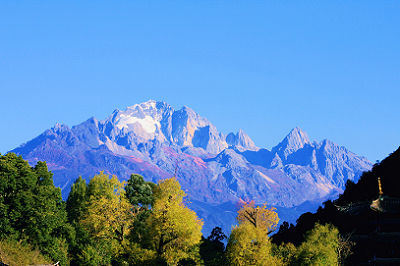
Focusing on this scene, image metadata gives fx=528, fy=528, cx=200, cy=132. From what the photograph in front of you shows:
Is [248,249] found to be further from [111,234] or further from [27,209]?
[27,209]

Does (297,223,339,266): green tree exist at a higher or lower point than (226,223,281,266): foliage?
higher

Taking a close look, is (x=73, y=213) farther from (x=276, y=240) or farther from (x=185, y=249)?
(x=276, y=240)

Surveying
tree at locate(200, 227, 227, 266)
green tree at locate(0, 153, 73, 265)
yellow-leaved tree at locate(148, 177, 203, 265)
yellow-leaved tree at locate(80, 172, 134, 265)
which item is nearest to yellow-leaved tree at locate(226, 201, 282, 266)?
tree at locate(200, 227, 227, 266)

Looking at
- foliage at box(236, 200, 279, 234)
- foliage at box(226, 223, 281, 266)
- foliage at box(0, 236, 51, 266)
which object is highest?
foliage at box(236, 200, 279, 234)

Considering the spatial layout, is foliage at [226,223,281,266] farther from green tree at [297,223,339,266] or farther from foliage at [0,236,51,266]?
foliage at [0,236,51,266]

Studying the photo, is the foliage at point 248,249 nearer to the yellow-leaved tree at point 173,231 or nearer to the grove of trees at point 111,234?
the grove of trees at point 111,234

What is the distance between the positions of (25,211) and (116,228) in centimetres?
1253

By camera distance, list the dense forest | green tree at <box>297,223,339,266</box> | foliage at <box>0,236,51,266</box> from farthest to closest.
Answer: green tree at <box>297,223,339,266</box>
the dense forest
foliage at <box>0,236,51,266</box>

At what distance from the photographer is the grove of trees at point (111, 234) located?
66875 mm

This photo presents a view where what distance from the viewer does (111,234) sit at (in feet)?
242

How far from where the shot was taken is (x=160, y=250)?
69125 millimetres

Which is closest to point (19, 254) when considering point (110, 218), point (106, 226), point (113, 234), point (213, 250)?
point (106, 226)

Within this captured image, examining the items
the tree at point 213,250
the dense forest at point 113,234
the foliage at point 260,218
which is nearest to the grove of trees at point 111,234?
the dense forest at point 113,234

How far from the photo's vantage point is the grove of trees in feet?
219
